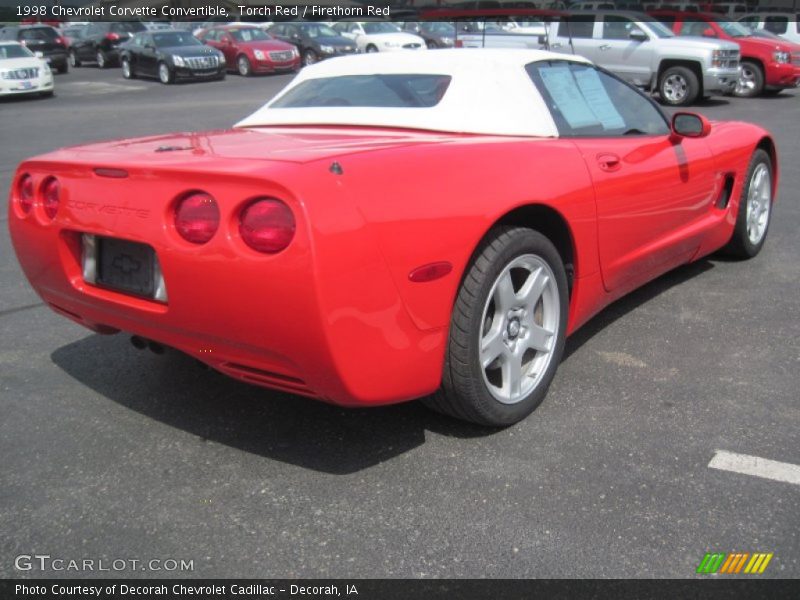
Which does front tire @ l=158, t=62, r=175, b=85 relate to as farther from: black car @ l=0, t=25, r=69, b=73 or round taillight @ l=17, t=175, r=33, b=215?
round taillight @ l=17, t=175, r=33, b=215

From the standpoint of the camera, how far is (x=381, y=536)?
98.6 inches

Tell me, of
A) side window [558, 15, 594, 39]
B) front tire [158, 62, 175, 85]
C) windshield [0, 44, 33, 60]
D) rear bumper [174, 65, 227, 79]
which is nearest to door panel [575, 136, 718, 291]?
side window [558, 15, 594, 39]

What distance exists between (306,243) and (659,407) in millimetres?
1722

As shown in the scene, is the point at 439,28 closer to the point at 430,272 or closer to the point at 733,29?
the point at 733,29

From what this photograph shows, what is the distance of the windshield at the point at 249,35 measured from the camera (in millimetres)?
24516

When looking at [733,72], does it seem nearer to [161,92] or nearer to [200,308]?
[161,92]

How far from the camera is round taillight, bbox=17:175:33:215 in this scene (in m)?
3.08

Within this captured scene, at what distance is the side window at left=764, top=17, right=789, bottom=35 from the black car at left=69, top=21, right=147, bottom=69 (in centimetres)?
1963

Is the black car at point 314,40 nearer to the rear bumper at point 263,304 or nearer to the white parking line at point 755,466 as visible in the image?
the rear bumper at point 263,304

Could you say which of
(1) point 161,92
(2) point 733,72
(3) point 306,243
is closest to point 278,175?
(3) point 306,243

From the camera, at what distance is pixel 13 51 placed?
762 inches

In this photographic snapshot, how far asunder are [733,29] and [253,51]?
41.7 ft
